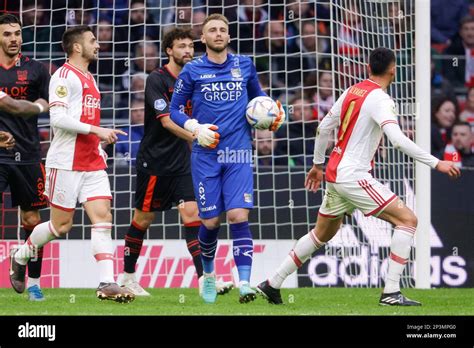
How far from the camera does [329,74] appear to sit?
45.6 ft

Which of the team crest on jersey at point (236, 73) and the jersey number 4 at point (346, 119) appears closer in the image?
the jersey number 4 at point (346, 119)

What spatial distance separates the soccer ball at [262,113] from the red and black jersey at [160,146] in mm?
1500

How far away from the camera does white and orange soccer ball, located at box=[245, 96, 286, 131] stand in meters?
9.16

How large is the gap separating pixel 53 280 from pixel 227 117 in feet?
13.0

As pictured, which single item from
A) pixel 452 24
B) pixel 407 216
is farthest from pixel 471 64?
pixel 407 216

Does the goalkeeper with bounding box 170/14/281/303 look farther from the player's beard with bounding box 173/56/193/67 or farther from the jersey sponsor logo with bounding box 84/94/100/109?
the player's beard with bounding box 173/56/193/67

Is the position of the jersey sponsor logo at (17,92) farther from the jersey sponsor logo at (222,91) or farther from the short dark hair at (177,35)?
the jersey sponsor logo at (222,91)

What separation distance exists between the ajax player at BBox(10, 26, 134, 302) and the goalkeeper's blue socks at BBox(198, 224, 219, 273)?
0.64 metres

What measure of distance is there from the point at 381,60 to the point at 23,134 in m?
2.98

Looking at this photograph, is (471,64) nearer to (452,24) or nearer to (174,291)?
(452,24)

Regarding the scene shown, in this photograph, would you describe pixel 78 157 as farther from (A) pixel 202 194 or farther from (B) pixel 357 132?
(B) pixel 357 132

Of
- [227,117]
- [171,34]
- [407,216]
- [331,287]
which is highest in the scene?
[171,34]

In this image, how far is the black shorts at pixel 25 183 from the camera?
10.1m

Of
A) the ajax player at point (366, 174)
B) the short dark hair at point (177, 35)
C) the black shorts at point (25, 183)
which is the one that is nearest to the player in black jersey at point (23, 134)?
the black shorts at point (25, 183)
